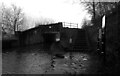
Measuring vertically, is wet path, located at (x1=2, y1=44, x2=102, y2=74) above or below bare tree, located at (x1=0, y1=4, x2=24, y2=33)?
below

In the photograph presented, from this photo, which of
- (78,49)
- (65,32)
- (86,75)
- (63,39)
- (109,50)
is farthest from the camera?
(65,32)

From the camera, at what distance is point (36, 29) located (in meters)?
17.4

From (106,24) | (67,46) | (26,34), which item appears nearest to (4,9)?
(26,34)

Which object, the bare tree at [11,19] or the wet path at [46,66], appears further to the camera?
the bare tree at [11,19]

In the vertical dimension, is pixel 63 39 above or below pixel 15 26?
below

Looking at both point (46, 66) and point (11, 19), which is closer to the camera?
point (46, 66)

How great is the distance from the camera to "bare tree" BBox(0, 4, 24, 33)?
34.1m

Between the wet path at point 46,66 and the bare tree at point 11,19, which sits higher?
the bare tree at point 11,19

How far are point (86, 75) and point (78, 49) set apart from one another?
7904 millimetres

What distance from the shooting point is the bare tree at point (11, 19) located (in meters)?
34.1

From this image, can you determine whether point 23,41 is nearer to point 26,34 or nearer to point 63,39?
point 26,34

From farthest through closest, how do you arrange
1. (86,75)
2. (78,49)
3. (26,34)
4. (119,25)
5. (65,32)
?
(26,34), (65,32), (78,49), (119,25), (86,75)

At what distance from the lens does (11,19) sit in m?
35.8

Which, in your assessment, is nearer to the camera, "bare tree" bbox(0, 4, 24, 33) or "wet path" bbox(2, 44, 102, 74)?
"wet path" bbox(2, 44, 102, 74)
